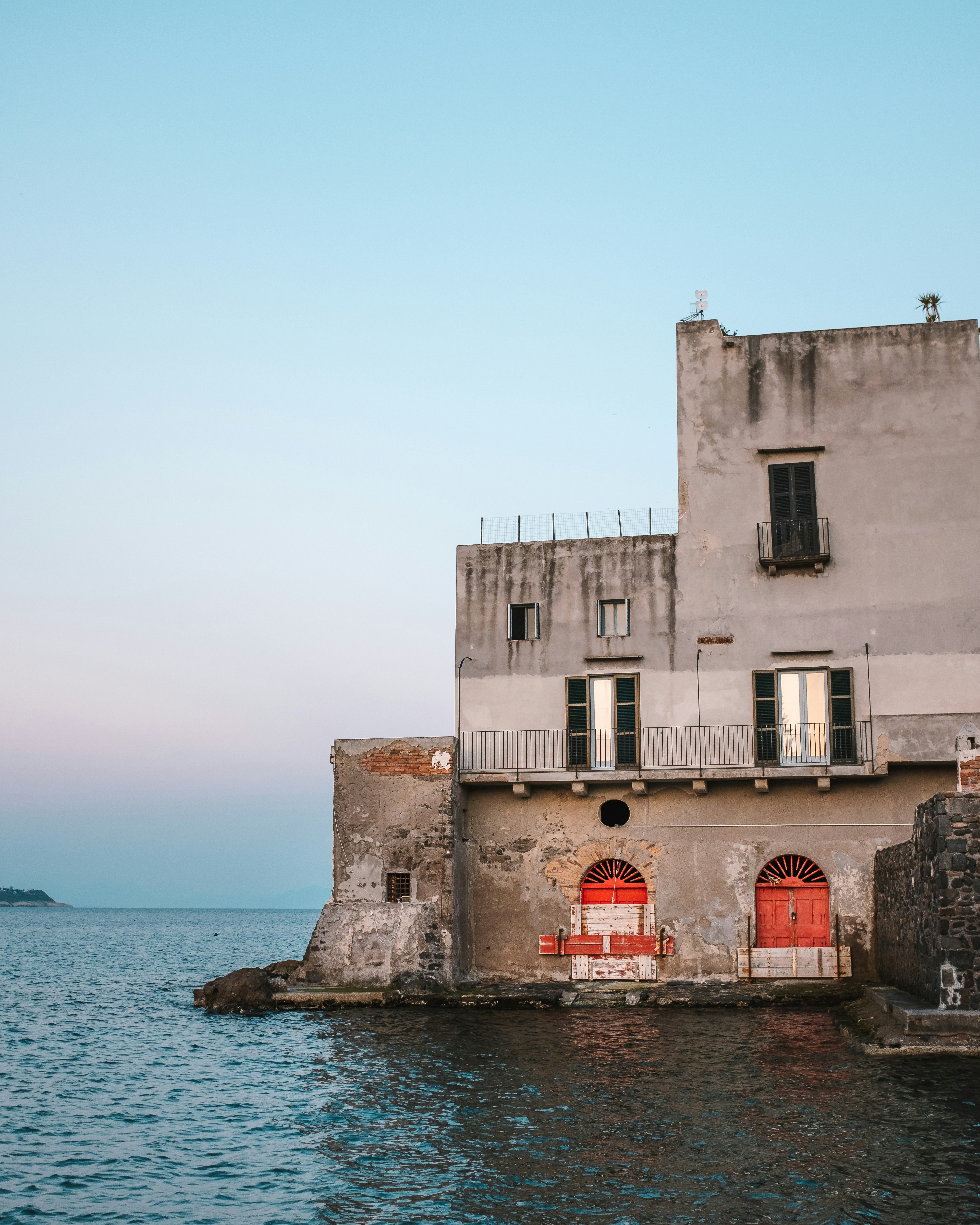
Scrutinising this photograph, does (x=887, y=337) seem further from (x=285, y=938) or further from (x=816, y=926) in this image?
(x=285, y=938)

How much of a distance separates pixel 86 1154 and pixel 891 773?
17152mm

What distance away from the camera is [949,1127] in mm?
13461

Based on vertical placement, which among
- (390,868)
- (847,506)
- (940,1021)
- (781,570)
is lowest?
(940,1021)

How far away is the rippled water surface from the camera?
11.5 metres

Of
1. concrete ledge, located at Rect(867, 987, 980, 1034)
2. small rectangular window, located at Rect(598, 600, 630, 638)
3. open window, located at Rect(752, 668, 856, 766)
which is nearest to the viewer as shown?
concrete ledge, located at Rect(867, 987, 980, 1034)

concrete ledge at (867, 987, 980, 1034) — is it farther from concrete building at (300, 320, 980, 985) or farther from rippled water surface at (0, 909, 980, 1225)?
concrete building at (300, 320, 980, 985)

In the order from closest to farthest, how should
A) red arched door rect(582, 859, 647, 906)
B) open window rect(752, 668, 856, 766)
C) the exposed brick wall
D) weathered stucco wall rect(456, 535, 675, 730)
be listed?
open window rect(752, 668, 856, 766), the exposed brick wall, red arched door rect(582, 859, 647, 906), weathered stucco wall rect(456, 535, 675, 730)

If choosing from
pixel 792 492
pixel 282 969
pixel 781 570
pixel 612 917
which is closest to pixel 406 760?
pixel 612 917

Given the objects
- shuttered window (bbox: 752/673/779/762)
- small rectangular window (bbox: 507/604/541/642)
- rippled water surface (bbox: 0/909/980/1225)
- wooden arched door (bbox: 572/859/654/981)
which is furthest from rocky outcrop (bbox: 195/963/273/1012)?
shuttered window (bbox: 752/673/779/762)

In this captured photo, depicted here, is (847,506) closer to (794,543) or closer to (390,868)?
(794,543)

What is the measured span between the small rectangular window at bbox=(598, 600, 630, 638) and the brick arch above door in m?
4.52

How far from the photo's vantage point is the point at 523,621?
2770 centimetres

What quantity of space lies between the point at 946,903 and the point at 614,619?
10553 millimetres

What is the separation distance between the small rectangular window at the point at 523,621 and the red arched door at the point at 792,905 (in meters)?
7.27
